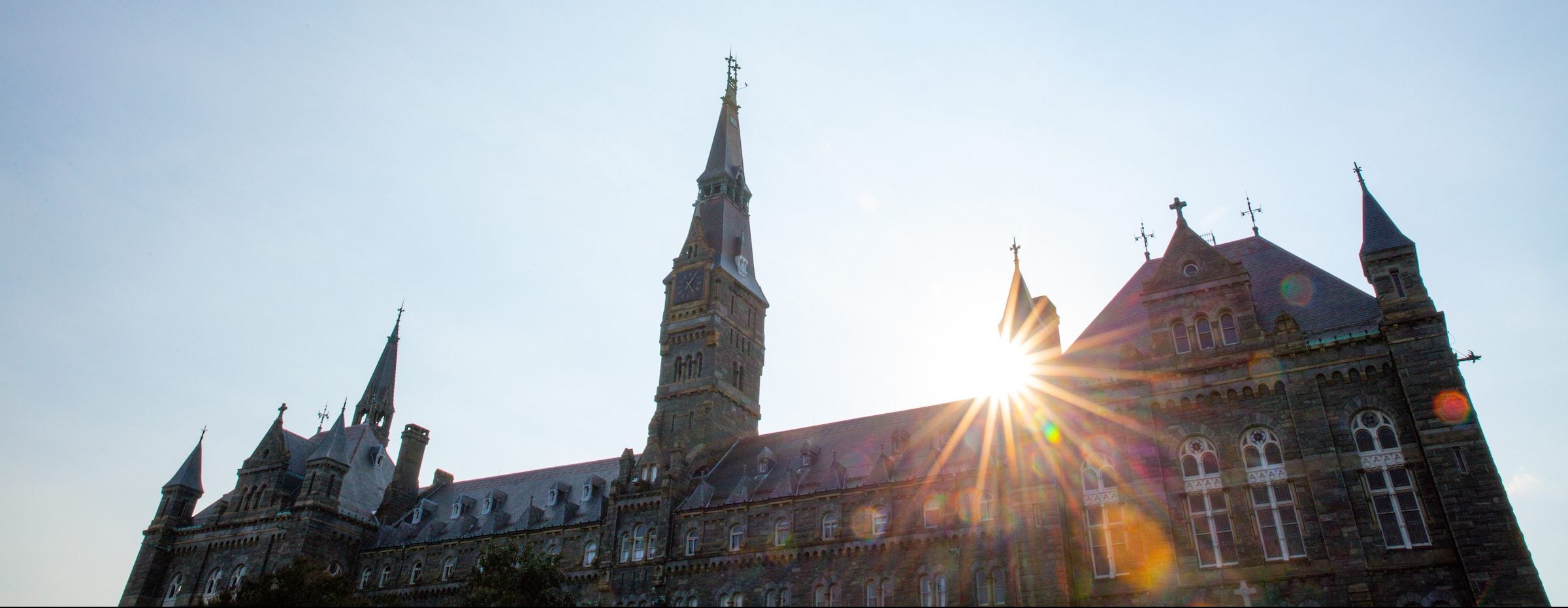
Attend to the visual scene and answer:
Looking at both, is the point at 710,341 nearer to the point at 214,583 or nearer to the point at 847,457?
the point at 847,457

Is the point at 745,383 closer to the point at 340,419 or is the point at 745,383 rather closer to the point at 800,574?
the point at 800,574

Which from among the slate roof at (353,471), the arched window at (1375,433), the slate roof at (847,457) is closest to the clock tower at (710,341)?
the slate roof at (847,457)

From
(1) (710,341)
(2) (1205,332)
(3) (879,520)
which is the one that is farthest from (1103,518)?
(1) (710,341)

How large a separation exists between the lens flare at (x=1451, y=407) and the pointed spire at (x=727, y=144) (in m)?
52.0

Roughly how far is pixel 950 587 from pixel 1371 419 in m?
18.5

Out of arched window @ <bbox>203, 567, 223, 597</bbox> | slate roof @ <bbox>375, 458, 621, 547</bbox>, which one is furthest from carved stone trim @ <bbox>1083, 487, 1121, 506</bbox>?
arched window @ <bbox>203, 567, 223, 597</bbox>

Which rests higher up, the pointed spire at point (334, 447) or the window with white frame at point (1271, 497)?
the pointed spire at point (334, 447)

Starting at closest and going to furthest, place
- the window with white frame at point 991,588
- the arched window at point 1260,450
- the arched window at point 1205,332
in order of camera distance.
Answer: the arched window at point 1260,450
the arched window at point 1205,332
the window with white frame at point 991,588

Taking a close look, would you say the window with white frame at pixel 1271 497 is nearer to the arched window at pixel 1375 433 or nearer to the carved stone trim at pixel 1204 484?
the carved stone trim at pixel 1204 484

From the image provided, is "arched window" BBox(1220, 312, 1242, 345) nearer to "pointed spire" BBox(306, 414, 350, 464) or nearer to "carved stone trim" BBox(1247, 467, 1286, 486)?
"carved stone trim" BBox(1247, 467, 1286, 486)

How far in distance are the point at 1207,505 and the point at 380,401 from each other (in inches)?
2668

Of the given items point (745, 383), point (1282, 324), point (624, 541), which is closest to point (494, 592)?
point (624, 541)

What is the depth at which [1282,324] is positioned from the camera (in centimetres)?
3812

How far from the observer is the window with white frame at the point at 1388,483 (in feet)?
109
